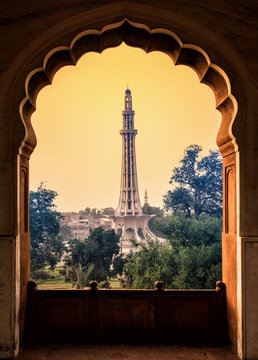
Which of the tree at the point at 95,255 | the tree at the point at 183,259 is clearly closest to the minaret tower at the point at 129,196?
the tree at the point at 95,255

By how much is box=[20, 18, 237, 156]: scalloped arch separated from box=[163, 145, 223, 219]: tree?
20295 millimetres

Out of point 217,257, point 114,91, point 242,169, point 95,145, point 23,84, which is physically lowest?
point 217,257

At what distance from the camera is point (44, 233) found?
2386cm

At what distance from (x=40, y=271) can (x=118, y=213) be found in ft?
70.3

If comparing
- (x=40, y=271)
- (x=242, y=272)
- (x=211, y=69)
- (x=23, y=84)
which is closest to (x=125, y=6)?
(x=211, y=69)

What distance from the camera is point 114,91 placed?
156 feet

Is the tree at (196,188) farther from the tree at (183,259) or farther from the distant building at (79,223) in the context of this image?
the distant building at (79,223)

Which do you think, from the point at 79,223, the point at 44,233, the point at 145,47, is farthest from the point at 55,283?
the point at 145,47

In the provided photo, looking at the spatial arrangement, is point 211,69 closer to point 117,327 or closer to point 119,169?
point 117,327

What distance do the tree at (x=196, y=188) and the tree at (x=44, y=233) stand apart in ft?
28.0

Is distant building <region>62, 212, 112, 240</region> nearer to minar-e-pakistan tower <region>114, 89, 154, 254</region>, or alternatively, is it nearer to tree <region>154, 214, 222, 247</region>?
minar-e-pakistan tower <region>114, 89, 154, 254</region>

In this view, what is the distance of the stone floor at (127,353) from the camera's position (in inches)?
122

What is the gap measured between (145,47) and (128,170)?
40.1 m

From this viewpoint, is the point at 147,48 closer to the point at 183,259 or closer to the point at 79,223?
the point at 183,259
